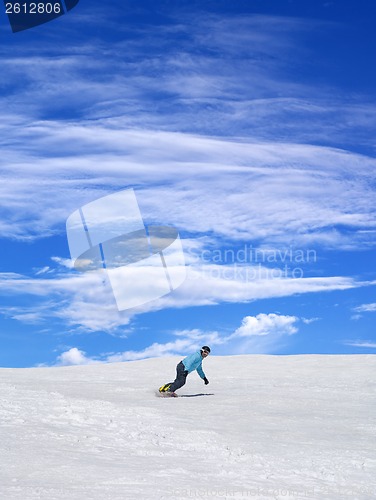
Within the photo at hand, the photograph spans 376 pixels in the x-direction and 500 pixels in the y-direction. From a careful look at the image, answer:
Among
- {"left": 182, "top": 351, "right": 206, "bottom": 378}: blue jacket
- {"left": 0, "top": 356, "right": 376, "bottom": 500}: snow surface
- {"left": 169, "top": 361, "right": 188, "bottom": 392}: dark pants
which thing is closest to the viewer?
{"left": 0, "top": 356, "right": 376, "bottom": 500}: snow surface

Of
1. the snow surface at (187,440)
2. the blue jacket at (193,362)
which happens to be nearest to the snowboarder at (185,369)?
the blue jacket at (193,362)

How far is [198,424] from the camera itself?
39.7 feet

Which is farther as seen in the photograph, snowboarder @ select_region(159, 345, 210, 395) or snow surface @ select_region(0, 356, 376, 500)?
snowboarder @ select_region(159, 345, 210, 395)

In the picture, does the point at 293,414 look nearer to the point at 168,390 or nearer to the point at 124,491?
the point at 168,390

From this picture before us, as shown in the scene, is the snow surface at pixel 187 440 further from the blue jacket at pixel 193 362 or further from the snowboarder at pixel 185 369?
the blue jacket at pixel 193 362

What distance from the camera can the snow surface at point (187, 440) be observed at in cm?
799

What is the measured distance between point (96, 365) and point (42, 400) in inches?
438

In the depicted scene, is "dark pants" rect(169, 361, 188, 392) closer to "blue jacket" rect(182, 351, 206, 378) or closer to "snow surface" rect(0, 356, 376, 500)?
"blue jacket" rect(182, 351, 206, 378)

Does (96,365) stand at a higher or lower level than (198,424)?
higher

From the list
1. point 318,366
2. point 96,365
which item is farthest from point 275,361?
point 96,365

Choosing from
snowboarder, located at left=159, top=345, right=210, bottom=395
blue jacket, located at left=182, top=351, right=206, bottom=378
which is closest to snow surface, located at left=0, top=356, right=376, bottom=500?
snowboarder, located at left=159, top=345, right=210, bottom=395

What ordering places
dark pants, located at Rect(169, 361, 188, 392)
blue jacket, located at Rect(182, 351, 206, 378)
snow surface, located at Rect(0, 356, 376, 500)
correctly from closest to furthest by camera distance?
1. snow surface, located at Rect(0, 356, 376, 500)
2. dark pants, located at Rect(169, 361, 188, 392)
3. blue jacket, located at Rect(182, 351, 206, 378)

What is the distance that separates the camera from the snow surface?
315 inches

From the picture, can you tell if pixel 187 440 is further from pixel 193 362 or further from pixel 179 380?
pixel 193 362
